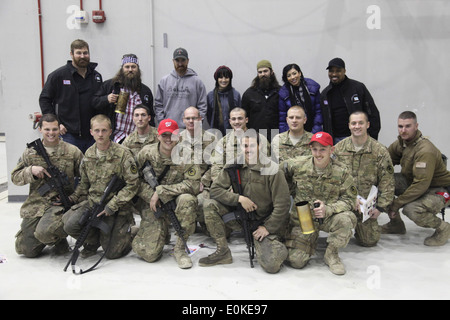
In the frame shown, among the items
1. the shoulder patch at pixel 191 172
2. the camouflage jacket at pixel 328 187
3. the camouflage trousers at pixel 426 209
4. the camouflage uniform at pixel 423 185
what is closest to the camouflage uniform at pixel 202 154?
the shoulder patch at pixel 191 172

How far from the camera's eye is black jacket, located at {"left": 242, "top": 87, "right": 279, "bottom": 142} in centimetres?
475

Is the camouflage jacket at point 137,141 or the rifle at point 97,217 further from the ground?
the camouflage jacket at point 137,141

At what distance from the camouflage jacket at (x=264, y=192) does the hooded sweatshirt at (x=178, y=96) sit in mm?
1528

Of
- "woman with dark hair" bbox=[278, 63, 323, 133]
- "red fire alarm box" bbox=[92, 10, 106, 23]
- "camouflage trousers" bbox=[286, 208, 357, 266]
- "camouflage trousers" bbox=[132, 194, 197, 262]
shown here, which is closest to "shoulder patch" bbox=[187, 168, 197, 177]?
"camouflage trousers" bbox=[132, 194, 197, 262]

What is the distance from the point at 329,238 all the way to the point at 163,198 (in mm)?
1470

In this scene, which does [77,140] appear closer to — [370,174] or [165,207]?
[165,207]

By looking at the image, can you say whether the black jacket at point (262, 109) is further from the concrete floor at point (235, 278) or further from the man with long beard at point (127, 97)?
the concrete floor at point (235, 278)

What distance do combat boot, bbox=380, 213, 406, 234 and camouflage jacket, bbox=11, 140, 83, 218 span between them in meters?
3.26

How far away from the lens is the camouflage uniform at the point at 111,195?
12.0 feet

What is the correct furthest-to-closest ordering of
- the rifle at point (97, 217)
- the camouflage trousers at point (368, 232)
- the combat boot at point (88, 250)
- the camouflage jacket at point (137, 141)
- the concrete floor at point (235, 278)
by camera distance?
the camouflage jacket at point (137, 141) → the camouflage trousers at point (368, 232) → the combat boot at point (88, 250) → the rifle at point (97, 217) → the concrete floor at point (235, 278)

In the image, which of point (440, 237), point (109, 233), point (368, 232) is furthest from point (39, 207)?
point (440, 237)

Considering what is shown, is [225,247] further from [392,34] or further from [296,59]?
[392,34]

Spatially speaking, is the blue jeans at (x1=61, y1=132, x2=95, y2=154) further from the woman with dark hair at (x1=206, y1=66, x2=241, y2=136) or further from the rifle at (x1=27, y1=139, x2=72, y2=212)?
the woman with dark hair at (x1=206, y1=66, x2=241, y2=136)

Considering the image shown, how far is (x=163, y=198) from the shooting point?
143 inches
